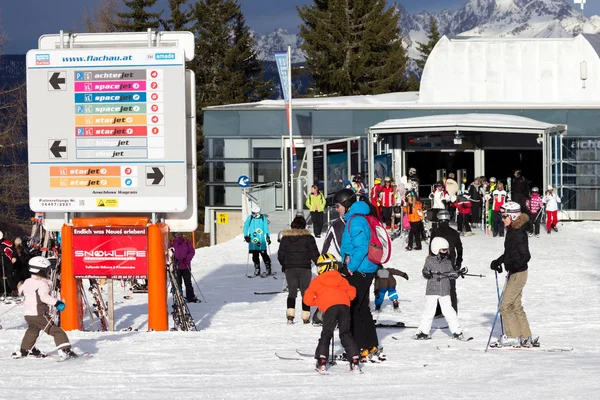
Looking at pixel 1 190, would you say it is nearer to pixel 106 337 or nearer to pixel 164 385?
pixel 106 337

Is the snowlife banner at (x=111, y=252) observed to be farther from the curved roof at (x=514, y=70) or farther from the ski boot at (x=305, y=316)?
the curved roof at (x=514, y=70)

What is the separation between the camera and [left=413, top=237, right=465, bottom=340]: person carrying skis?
45.9 ft

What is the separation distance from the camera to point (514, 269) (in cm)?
1278

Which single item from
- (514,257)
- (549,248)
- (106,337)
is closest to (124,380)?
(106,337)

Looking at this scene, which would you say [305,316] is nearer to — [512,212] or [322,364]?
[512,212]

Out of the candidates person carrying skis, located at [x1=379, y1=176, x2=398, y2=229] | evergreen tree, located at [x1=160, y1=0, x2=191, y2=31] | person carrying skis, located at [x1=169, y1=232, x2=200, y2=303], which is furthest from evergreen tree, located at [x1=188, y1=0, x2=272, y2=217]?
person carrying skis, located at [x1=169, y1=232, x2=200, y2=303]

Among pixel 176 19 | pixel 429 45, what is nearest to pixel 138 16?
pixel 176 19

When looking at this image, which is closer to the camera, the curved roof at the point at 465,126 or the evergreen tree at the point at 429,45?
the curved roof at the point at 465,126

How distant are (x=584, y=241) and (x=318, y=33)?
44576mm

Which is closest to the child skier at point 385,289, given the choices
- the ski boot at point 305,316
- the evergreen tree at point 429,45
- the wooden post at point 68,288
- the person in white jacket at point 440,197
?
the ski boot at point 305,316

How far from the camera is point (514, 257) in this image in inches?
502

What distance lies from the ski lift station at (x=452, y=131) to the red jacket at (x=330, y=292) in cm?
2020

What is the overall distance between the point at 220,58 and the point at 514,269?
59709 mm

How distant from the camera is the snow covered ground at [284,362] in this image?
10.4m
